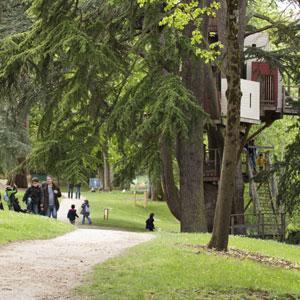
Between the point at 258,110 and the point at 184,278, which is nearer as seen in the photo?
the point at 184,278

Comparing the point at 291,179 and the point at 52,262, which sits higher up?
the point at 291,179

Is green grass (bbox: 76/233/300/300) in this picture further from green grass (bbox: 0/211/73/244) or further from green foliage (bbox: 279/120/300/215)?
green foliage (bbox: 279/120/300/215)

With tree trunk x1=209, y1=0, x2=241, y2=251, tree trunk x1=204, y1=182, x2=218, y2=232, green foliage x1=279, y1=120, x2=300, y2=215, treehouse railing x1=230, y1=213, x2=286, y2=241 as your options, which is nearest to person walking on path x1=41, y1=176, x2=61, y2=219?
tree trunk x1=204, y1=182, x2=218, y2=232

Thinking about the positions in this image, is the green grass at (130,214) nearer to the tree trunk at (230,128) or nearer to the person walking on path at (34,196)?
the person walking on path at (34,196)

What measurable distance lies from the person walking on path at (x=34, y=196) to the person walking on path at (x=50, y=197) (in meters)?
0.21

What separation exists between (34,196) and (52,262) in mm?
12041

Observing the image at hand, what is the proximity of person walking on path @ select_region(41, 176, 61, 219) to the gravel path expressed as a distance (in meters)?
4.99

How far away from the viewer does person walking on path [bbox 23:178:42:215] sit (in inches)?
912

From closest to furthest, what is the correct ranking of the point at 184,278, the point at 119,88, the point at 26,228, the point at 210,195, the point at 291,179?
Answer: the point at 184,278 → the point at 26,228 → the point at 119,88 → the point at 210,195 → the point at 291,179

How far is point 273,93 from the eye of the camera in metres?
27.3

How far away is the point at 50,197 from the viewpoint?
23625 mm

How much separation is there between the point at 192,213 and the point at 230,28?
9.10 metres

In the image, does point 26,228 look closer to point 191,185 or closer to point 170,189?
point 191,185

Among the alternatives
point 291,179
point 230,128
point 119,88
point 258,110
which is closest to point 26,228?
point 119,88
